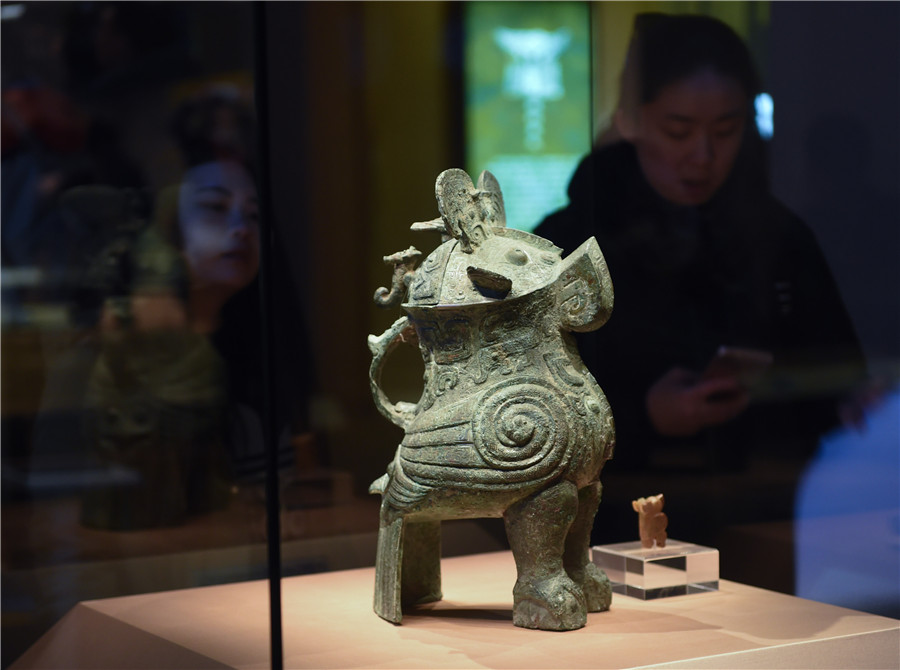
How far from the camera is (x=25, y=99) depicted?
2.79m

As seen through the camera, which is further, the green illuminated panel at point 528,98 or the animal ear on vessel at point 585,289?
the green illuminated panel at point 528,98

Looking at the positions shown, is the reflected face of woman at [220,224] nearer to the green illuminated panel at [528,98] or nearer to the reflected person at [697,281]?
the green illuminated panel at [528,98]

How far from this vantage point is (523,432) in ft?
8.11

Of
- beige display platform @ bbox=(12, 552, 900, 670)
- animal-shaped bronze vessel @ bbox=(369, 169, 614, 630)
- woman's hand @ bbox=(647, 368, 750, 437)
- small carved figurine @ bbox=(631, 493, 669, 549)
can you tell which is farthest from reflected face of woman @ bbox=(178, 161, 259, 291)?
woman's hand @ bbox=(647, 368, 750, 437)

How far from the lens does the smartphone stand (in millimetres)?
3453

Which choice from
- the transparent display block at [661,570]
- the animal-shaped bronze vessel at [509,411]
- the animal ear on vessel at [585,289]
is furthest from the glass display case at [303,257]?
the animal ear on vessel at [585,289]

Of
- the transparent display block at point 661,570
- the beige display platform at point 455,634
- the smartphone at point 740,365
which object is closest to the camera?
the beige display platform at point 455,634

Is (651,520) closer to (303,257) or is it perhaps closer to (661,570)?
(661,570)

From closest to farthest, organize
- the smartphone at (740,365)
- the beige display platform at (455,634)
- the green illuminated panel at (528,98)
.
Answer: the beige display platform at (455,634) → the green illuminated panel at (528,98) → the smartphone at (740,365)

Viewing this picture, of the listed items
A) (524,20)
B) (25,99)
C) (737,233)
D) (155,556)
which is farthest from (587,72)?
(155,556)

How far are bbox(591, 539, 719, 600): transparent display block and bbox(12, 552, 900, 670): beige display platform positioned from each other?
0.10 feet

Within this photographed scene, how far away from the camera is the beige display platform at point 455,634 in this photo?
2.39 m

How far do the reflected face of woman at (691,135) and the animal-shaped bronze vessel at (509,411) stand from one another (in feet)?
3.02

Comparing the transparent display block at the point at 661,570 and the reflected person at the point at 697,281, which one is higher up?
the reflected person at the point at 697,281
